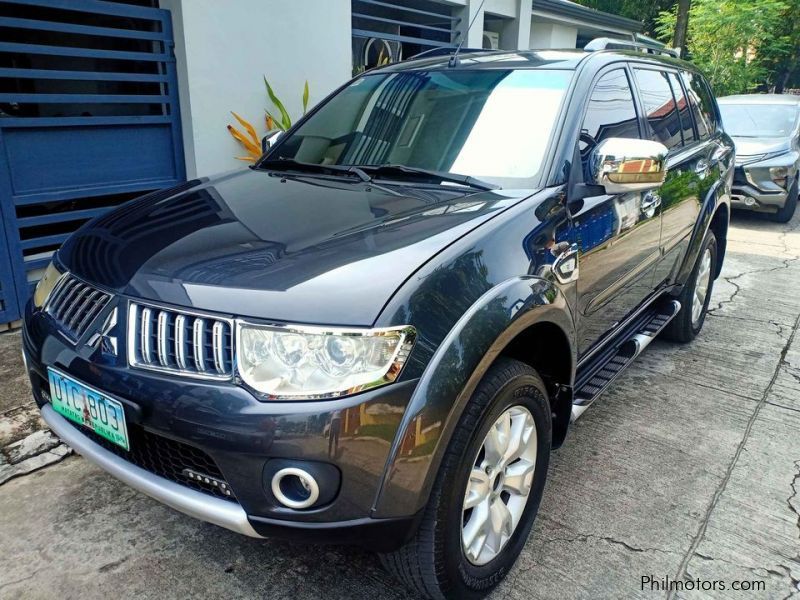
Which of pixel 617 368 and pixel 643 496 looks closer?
pixel 643 496

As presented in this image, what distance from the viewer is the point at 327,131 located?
3.15 metres

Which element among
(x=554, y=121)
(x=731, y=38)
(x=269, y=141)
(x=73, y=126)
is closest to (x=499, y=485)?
(x=554, y=121)

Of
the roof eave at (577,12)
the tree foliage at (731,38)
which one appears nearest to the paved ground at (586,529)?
the roof eave at (577,12)

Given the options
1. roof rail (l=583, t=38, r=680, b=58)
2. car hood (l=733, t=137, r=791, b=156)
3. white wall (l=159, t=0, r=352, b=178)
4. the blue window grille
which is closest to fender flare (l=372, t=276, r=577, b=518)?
roof rail (l=583, t=38, r=680, b=58)

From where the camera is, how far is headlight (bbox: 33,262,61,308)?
224cm

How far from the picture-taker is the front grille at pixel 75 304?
6.42ft

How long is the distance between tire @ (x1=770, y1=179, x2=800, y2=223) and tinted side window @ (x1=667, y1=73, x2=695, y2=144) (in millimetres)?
5540

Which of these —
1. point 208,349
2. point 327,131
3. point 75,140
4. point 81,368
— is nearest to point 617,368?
point 327,131

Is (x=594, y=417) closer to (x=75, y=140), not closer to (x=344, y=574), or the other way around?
(x=344, y=574)

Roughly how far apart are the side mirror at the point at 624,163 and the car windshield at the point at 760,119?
8.00 meters

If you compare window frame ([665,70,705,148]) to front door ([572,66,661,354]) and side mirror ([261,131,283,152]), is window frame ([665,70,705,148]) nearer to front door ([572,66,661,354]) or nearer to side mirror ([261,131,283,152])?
front door ([572,66,661,354])

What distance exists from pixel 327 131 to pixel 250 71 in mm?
3100

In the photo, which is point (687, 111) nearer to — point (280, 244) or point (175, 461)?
point (280, 244)

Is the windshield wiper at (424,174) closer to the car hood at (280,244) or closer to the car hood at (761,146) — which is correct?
the car hood at (280,244)
